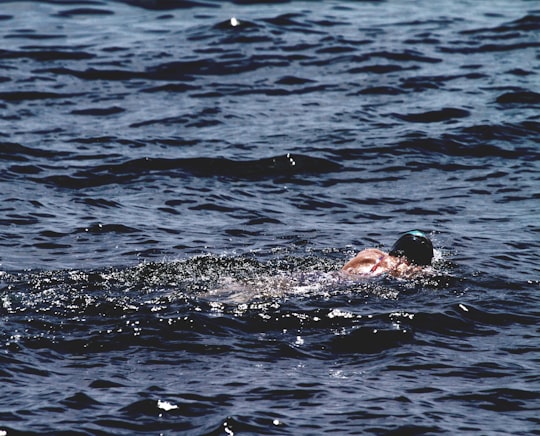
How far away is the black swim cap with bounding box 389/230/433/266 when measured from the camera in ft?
44.6

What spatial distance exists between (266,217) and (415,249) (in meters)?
3.39

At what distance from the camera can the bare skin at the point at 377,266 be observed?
13205 mm

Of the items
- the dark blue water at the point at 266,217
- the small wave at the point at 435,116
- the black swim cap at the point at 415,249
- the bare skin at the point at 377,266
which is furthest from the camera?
the small wave at the point at 435,116

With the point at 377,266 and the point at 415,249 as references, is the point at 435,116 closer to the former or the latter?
the point at 415,249

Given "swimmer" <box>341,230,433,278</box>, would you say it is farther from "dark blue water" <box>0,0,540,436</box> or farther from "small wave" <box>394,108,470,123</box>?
"small wave" <box>394,108,470,123</box>

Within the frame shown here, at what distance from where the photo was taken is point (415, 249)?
44.7ft

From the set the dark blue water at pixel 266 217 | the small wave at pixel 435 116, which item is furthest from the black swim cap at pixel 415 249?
the small wave at pixel 435 116

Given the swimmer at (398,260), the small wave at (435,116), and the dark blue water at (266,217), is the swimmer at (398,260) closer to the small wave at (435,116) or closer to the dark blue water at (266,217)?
the dark blue water at (266,217)

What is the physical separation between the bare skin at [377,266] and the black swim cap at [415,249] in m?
0.10

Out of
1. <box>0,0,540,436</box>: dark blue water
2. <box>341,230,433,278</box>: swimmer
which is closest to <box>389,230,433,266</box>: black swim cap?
<box>341,230,433,278</box>: swimmer

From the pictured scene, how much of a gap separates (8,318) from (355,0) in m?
24.0

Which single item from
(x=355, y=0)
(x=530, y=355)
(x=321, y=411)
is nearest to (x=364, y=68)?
(x=355, y=0)

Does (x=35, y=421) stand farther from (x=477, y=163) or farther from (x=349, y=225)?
(x=477, y=163)

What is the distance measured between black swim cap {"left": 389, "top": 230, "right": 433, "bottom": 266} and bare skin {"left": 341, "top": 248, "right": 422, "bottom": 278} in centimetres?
10
